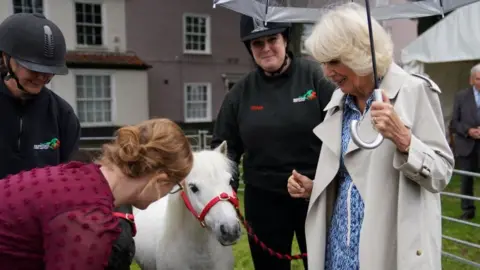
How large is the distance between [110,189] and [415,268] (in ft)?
3.72

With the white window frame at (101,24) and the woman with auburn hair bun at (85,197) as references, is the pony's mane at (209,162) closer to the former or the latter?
the woman with auburn hair bun at (85,197)

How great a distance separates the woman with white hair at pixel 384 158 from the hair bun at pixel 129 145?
0.80 metres

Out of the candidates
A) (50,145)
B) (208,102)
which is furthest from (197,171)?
(208,102)

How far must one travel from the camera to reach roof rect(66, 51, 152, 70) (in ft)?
Answer: 50.2

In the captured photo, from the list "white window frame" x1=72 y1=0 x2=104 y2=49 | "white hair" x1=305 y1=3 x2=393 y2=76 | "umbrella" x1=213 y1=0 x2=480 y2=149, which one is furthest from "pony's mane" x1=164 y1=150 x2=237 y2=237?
"white window frame" x1=72 y1=0 x2=104 y2=49

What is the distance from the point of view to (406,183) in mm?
1623

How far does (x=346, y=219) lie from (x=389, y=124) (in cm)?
55

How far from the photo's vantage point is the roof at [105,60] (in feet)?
50.2

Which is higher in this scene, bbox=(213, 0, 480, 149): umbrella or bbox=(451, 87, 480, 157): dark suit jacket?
bbox=(213, 0, 480, 149): umbrella

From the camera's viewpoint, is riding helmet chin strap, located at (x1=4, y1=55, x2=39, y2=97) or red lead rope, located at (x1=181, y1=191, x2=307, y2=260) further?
red lead rope, located at (x1=181, y1=191, x2=307, y2=260)

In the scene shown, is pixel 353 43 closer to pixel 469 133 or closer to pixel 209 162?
pixel 209 162

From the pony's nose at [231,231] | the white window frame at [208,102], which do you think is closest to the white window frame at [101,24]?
the white window frame at [208,102]

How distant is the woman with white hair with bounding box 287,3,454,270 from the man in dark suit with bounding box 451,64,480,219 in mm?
4869

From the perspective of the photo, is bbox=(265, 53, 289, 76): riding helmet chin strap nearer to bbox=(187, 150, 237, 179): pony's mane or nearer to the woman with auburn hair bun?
bbox=(187, 150, 237, 179): pony's mane
